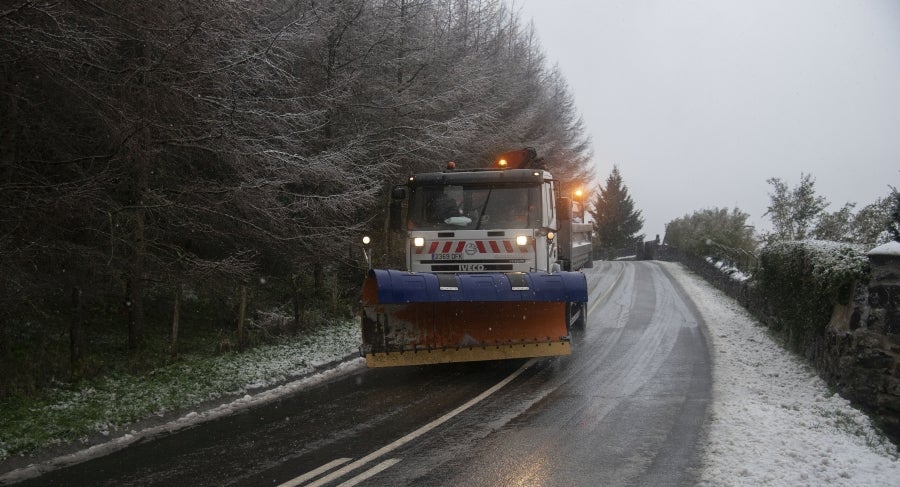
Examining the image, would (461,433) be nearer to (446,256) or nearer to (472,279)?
(472,279)

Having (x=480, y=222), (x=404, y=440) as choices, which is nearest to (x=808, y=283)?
(x=480, y=222)

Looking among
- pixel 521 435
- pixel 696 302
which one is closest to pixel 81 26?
pixel 521 435

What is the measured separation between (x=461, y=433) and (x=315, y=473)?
67.5 inches

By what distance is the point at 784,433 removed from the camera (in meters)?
6.53

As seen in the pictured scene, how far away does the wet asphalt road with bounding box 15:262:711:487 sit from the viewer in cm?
553

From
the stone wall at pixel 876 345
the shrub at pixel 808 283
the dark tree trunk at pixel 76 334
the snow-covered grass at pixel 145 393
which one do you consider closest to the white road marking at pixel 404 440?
the snow-covered grass at pixel 145 393

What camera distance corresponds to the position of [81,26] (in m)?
8.30

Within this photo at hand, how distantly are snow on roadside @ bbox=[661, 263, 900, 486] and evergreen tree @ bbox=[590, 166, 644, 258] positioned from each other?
204 ft

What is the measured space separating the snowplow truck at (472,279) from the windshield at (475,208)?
17mm

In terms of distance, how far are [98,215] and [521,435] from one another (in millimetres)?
6400

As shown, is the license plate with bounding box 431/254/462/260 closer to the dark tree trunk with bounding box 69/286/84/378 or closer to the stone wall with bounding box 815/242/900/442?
the dark tree trunk with bounding box 69/286/84/378

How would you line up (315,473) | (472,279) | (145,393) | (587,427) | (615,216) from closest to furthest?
(315,473) < (587,427) < (145,393) < (472,279) < (615,216)

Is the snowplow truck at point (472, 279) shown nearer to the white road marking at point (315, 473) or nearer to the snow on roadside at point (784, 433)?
the snow on roadside at point (784, 433)

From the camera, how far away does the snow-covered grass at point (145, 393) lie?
6.78m
